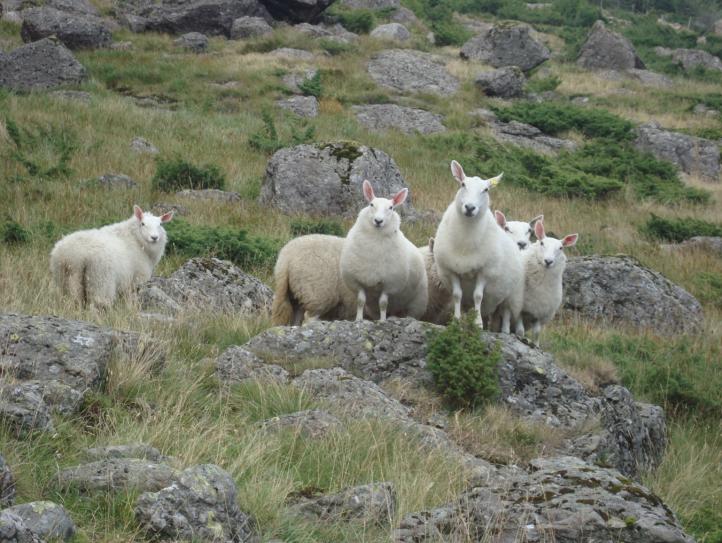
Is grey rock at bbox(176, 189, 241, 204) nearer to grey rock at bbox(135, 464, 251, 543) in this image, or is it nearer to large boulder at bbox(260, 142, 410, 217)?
large boulder at bbox(260, 142, 410, 217)

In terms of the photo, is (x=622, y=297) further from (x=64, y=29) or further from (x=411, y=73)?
(x=64, y=29)

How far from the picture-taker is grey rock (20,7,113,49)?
3214 cm

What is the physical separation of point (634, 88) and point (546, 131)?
1130 cm

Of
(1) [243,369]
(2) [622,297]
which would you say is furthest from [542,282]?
(2) [622,297]

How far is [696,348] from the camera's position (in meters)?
13.3

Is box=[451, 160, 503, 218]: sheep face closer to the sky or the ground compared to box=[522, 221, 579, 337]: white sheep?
closer to the sky

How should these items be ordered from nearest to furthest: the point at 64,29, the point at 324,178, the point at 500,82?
the point at 324,178, the point at 64,29, the point at 500,82

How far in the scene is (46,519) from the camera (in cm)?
418

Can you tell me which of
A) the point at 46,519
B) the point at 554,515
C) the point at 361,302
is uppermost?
the point at 46,519

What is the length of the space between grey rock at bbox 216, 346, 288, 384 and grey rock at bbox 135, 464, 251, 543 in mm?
2636

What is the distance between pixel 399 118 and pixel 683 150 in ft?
30.0

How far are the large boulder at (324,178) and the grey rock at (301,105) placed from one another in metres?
9.54

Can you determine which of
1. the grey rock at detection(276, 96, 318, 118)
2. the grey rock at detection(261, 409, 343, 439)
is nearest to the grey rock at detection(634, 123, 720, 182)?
the grey rock at detection(276, 96, 318, 118)

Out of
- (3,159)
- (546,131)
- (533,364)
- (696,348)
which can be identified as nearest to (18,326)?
(533,364)
